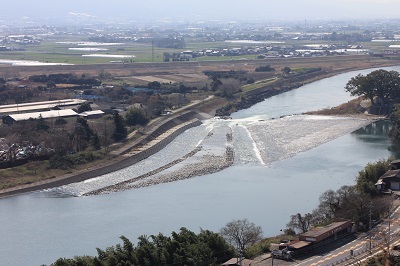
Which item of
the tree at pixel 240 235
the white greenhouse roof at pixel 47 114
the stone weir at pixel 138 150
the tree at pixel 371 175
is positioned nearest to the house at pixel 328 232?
the tree at pixel 240 235

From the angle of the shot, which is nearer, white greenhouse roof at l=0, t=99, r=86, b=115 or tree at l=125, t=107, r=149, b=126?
tree at l=125, t=107, r=149, b=126

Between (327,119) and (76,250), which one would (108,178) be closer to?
(76,250)

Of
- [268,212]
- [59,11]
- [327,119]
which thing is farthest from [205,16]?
[268,212]

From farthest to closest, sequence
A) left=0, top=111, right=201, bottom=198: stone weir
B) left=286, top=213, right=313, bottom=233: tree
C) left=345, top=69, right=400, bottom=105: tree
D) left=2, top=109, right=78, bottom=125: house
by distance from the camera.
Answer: left=345, top=69, right=400, bottom=105: tree → left=2, top=109, right=78, bottom=125: house → left=0, top=111, right=201, bottom=198: stone weir → left=286, top=213, right=313, bottom=233: tree

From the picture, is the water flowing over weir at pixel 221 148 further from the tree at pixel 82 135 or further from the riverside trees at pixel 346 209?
the riverside trees at pixel 346 209

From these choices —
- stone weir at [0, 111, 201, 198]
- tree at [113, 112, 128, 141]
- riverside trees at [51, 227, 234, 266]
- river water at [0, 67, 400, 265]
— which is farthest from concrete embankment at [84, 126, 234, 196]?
riverside trees at [51, 227, 234, 266]

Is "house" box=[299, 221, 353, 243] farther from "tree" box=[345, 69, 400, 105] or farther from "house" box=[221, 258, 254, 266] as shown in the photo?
"tree" box=[345, 69, 400, 105]
